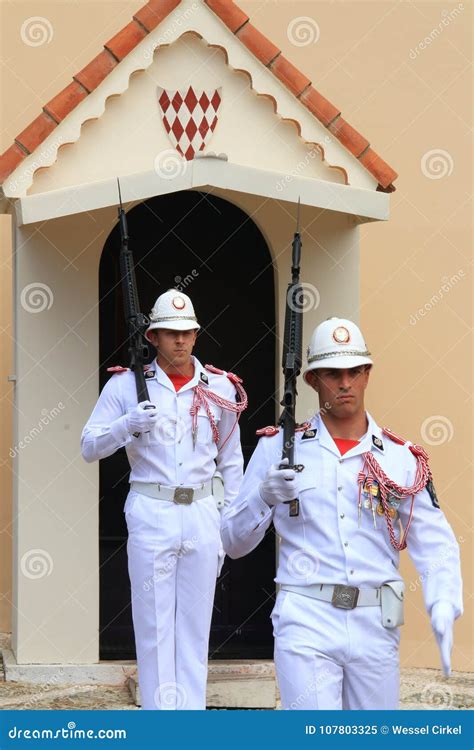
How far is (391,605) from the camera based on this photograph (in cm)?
548

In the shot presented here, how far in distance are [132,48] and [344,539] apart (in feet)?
11.5

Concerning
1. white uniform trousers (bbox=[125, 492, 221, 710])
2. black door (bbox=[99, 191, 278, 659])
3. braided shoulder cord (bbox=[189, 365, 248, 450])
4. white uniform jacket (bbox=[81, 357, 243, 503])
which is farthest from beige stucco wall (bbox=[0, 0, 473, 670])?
white uniform trousers (bbox=[125, 492, 221, 710])

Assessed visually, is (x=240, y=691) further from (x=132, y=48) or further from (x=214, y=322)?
(x=132, y=48)

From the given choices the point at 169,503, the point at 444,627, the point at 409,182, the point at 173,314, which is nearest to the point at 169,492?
the point at 169,503

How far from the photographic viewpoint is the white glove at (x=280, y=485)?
5.48 m

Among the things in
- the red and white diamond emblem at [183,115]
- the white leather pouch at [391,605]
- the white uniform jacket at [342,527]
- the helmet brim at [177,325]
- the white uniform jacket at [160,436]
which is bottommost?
the white leather pouch at [391,605]

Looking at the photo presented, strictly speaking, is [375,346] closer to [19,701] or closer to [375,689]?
[19,701]

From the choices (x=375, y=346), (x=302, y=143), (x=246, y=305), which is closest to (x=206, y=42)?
(x=302, y=143)

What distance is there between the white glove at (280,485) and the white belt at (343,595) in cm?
32

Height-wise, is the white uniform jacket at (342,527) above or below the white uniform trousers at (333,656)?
above

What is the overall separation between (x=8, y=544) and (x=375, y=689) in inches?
188

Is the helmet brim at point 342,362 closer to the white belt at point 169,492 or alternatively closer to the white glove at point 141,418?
the white glove at point 141,418

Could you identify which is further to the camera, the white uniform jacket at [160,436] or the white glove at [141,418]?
the white uniform jacket at [160,436]

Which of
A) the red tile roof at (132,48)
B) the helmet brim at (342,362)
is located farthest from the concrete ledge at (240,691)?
the helmet brim at (342,362)
